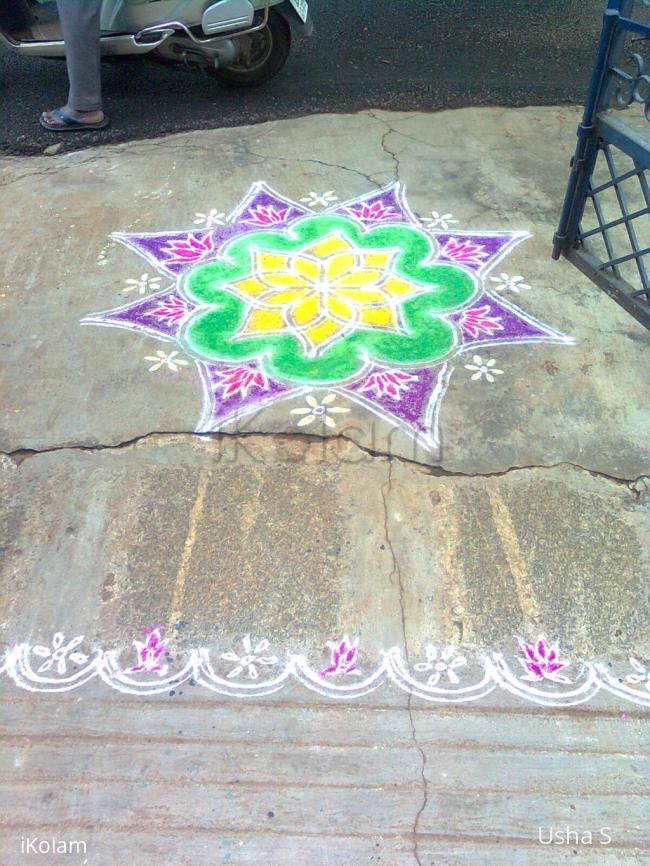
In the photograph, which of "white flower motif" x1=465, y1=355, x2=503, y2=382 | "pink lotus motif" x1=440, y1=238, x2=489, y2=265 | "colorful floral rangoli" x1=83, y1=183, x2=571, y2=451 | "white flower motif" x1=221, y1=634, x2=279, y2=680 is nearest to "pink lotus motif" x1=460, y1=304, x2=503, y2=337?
"colorful floral rangoli" x1=83, y1=183, x2=571, y2=451

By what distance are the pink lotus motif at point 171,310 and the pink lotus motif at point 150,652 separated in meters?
1.65

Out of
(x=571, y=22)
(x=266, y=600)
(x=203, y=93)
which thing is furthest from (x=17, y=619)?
(x=571, y=22)

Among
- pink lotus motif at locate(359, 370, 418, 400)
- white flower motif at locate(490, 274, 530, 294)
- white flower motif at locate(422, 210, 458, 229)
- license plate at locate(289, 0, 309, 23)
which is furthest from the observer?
license plate at locate(289, 0, 309, 23)

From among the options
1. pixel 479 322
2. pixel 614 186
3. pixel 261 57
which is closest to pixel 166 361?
pixel 479 322

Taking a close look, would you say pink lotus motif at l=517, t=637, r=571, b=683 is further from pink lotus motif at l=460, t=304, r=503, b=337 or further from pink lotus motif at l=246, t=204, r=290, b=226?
pink lotus motif at l=246, t=204, r=290, b=226

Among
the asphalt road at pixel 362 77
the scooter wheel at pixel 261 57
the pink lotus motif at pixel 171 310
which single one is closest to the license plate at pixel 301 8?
the scooter wheel at pixel 261 57

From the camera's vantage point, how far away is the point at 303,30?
522 cm

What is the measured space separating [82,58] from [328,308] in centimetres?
282

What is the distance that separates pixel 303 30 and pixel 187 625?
4828 mm

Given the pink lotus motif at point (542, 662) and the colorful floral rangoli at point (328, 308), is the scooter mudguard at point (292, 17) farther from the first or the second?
the pink lotus motif at point (542, 662)

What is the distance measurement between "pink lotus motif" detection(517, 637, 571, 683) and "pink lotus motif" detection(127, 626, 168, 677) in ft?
3.72

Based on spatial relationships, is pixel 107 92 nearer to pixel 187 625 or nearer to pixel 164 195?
pixel 164 195

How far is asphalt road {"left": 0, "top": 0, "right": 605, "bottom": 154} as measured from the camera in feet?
16.6

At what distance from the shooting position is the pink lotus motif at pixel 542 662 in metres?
2.07
